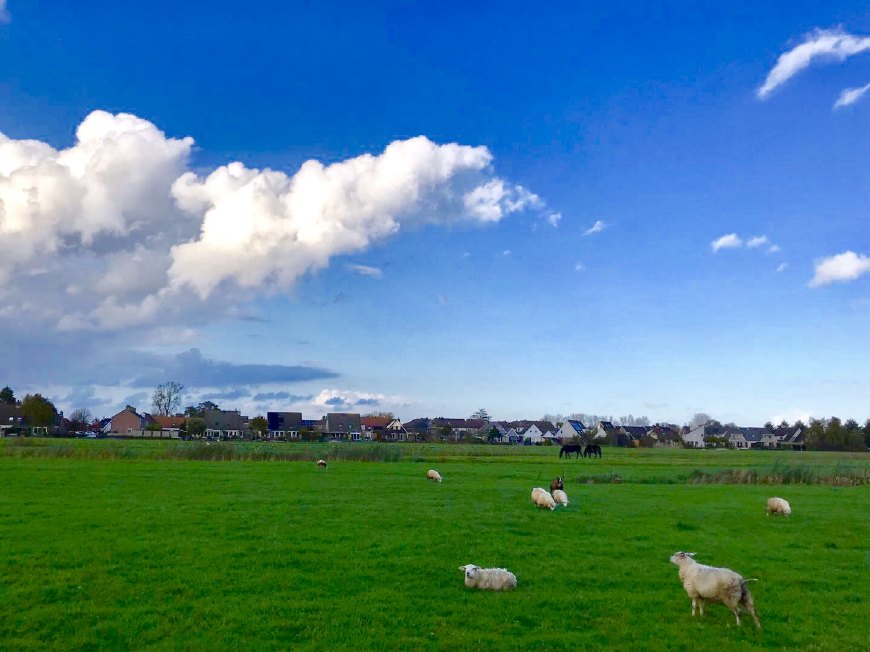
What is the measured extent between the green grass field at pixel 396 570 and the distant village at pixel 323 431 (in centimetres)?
12635

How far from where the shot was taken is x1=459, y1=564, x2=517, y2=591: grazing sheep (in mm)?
14500

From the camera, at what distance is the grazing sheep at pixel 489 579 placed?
1450 cm

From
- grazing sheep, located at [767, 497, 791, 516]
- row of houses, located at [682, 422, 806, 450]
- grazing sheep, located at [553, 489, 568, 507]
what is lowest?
row of houses, located at [682, 422, 806, 450]

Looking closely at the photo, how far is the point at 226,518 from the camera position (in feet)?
73.3

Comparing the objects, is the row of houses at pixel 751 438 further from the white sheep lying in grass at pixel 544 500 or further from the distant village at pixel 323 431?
the white sheep lying in grass at pixel 544 500

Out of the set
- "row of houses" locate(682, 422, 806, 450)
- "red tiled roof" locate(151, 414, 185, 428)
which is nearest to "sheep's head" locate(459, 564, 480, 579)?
"red tiled roof" locate(151, 414, 185, 428)

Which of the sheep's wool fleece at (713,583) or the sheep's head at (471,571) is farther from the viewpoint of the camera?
the sheep's head at (471,571)

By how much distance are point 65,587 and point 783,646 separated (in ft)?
48.2

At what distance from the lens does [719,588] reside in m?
12.6

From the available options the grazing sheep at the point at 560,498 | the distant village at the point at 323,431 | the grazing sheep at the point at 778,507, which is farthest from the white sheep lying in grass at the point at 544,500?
the distant village at the point at 323,431

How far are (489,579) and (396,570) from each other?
2599mm

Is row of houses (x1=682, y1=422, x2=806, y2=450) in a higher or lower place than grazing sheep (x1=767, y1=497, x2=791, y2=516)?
lower

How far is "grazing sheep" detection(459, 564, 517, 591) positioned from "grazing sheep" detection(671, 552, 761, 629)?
3810mm

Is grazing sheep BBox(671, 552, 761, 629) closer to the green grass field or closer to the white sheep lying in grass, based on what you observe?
the green grass field
